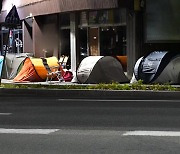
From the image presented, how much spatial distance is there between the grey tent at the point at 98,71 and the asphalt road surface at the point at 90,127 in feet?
17.1

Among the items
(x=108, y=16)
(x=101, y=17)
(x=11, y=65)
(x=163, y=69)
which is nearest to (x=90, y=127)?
(x=163, y=69)

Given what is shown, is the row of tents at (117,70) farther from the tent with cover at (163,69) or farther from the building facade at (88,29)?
the building facade at (88,29)

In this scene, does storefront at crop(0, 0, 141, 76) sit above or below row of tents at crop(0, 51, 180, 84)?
above

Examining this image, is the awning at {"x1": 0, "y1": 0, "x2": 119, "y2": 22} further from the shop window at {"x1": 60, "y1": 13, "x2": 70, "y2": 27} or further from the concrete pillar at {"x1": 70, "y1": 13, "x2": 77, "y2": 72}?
the shop window at {"x1": 60, "y1": 13, "x2": 70, "y2": 27}

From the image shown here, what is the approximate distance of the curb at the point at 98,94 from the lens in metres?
14.7

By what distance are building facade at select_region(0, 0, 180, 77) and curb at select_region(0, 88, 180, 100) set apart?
5.79 m

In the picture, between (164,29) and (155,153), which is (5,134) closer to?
(155,153)

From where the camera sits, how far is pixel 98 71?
18234mm

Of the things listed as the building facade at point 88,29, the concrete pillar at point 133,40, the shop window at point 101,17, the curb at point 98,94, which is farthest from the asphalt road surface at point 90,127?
the shop window at point 101,17

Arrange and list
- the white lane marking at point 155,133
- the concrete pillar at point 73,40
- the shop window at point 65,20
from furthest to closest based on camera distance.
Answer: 1. the shop window at point 65,20
2. the concrete pillar at point 73,40
3. the white lane marking at point 155,133

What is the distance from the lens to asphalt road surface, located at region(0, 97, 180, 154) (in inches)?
281

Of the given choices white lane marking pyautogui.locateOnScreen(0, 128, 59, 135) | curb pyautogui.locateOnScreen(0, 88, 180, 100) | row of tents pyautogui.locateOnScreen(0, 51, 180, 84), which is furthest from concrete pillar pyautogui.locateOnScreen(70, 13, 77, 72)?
white lane marking pyautogui.locateOnScreen(0, 128, 59, 135)

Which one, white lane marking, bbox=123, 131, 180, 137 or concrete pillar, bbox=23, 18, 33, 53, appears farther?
concrete pillar, bbox=23, 18, 33, 53

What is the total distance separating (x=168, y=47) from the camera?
2100 cm
